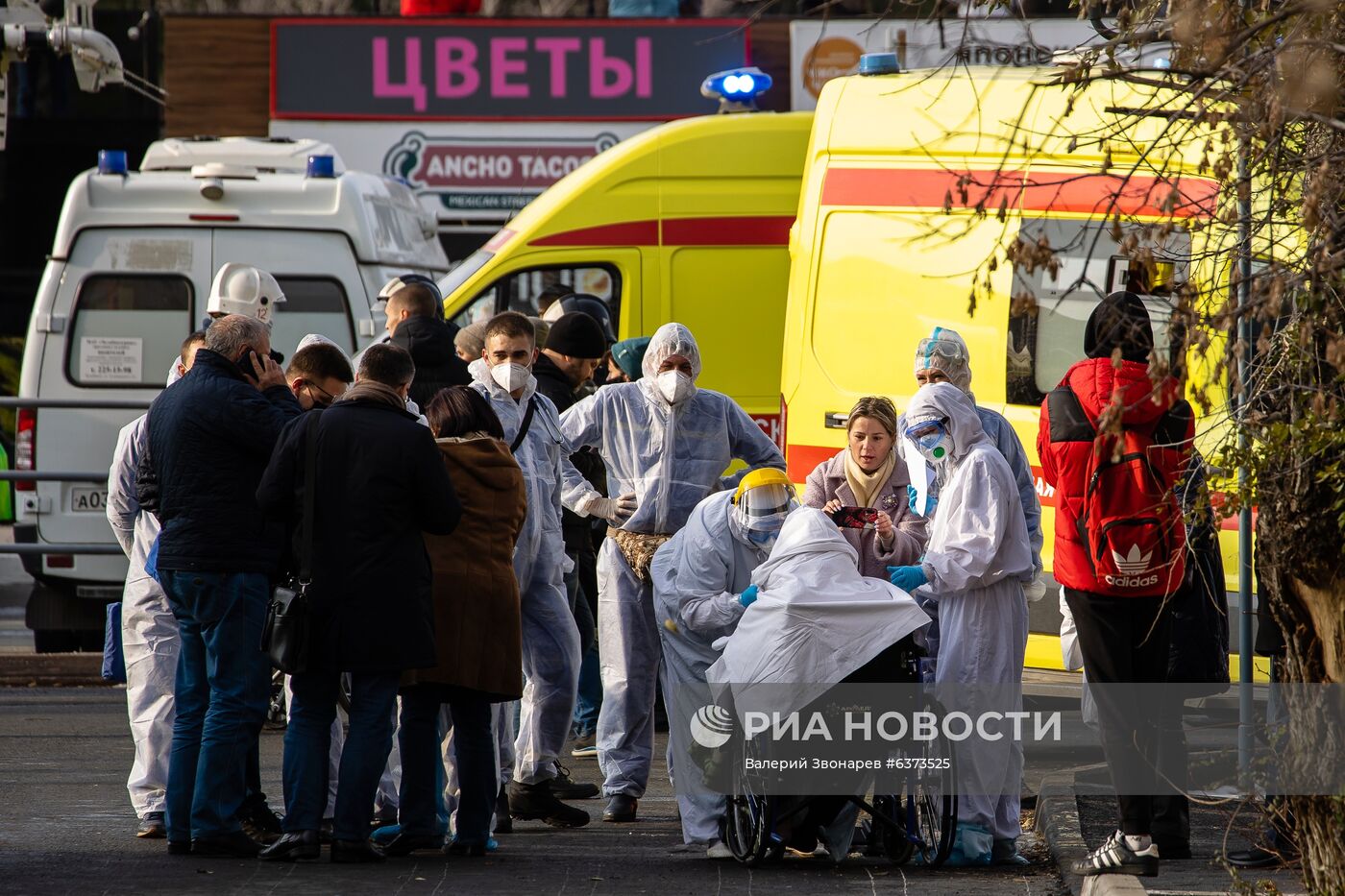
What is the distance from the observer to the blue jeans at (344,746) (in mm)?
6312

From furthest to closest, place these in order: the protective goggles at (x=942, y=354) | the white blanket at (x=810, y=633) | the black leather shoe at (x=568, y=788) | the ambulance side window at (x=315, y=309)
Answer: the ambulance side window at (x=315, y=309)
the black leather shoe at (x=568, y=788)
the protective goggles at (x=942, y=354)
the white blanket at (x=810, y=633)

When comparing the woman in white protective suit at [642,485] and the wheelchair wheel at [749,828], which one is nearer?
the wheelchair wheel at [749,828]

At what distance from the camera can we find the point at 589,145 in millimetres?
18750

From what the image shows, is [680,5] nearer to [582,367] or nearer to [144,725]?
[582,367]

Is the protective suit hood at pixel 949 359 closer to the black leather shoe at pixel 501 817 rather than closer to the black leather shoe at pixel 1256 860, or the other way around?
the black leather shoe at pixel 1256 860

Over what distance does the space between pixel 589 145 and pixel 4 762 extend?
1106 cm

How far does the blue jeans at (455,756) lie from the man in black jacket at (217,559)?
519 millimetres

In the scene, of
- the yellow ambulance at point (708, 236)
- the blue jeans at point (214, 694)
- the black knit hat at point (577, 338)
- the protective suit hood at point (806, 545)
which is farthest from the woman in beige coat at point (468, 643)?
the yellow ambulance at point (708, 236)

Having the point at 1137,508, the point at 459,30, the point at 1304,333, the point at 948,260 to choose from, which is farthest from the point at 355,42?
the point at 1304,333

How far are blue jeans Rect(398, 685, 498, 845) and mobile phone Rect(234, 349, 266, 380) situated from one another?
1164mm

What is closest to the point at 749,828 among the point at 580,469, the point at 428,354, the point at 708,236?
the point at 428,354

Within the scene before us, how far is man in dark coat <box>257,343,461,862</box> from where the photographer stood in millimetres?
6230

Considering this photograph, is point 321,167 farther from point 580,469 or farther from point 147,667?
point 147,667

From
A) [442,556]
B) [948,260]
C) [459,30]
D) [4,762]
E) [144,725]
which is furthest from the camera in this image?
[459,30]
